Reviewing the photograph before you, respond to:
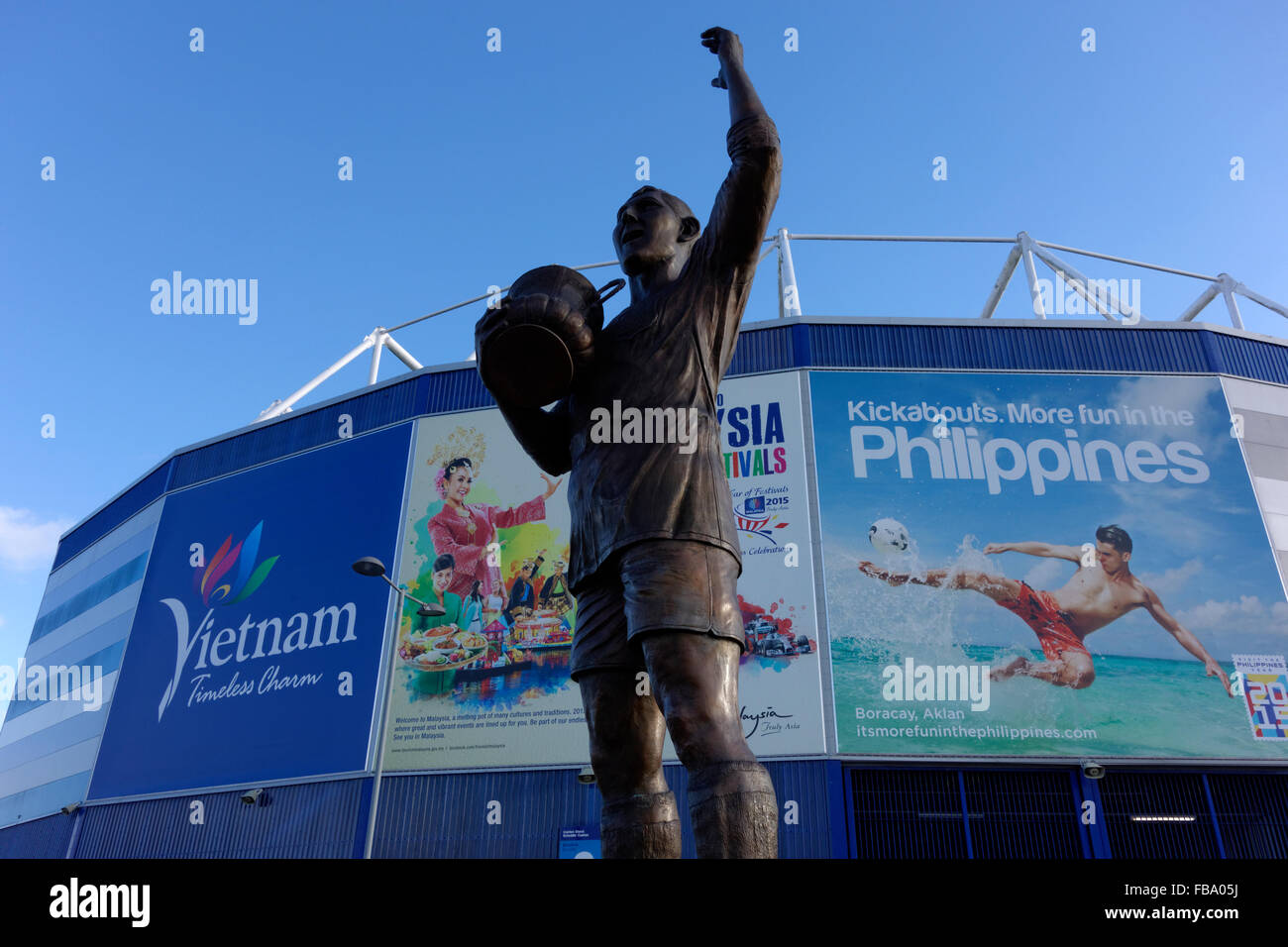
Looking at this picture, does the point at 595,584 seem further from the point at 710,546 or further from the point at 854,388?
the point at 854,388

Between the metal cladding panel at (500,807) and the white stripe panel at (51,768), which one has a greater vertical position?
the white stripe panel at (51,768)

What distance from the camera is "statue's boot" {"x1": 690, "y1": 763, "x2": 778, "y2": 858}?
2.92 m

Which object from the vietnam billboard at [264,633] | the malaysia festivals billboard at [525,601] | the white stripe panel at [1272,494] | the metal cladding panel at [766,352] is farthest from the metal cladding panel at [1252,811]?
the vietnam billboard at [264,633]

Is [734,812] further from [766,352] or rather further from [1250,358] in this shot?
[1250,358]

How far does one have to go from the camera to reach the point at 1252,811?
56.1 feet

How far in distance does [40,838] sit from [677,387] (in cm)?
2675

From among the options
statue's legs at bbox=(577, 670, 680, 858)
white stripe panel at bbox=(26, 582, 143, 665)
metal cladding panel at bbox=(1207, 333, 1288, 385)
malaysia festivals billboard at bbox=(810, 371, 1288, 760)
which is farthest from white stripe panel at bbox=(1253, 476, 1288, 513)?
white stripe panel at bbox=(26, 582, 143, 665)

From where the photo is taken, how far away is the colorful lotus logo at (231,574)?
75.3 feet

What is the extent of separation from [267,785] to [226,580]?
18.5ft

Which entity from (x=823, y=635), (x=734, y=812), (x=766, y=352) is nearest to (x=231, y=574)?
(x=766, y=352)

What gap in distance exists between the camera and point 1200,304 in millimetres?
26875

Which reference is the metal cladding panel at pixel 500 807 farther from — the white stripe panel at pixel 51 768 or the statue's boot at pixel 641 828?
the statue's boot at pixel 641 828

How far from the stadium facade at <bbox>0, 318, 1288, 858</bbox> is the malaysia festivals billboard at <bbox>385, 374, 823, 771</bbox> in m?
0.07

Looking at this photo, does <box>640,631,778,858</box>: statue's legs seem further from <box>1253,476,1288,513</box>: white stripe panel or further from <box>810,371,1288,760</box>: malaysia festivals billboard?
<box>1253,476,1288,513</box>: white stripe panel
